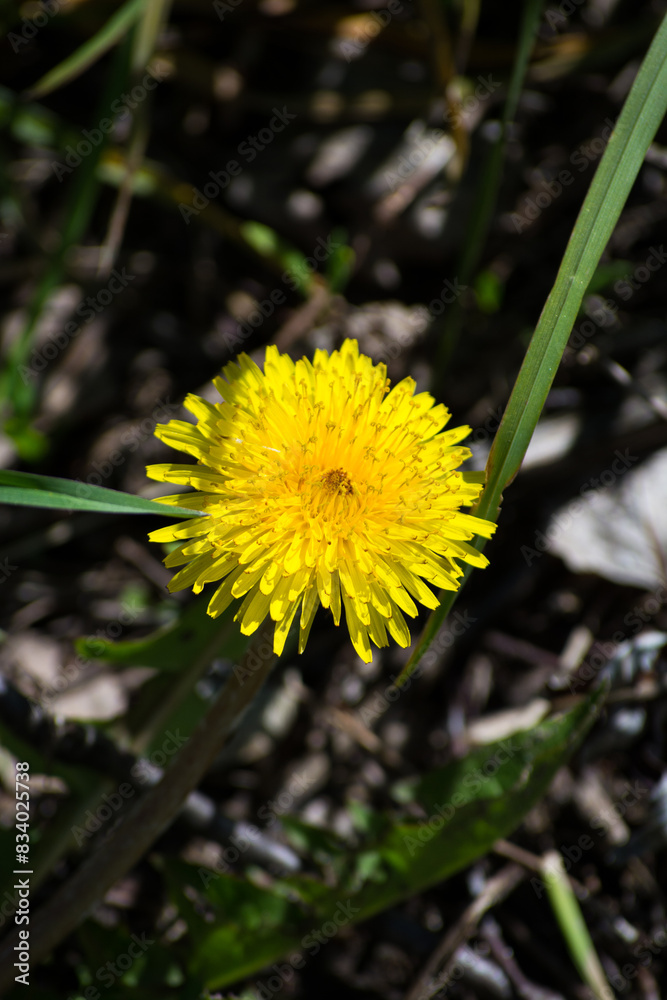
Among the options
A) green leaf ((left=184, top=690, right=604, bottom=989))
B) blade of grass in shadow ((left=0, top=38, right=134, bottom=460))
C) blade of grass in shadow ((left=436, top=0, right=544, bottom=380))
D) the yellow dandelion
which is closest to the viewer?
the yellow dandelion

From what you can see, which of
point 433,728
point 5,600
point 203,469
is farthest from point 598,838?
point 5,600

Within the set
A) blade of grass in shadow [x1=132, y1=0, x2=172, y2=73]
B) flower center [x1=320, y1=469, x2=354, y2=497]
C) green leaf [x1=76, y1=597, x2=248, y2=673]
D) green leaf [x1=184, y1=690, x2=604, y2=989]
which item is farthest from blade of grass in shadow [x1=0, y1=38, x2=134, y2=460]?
green leaf [x1=184, y1=690, x2=604, y2=989]

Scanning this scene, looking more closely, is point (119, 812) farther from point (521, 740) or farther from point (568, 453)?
point (568, 453)

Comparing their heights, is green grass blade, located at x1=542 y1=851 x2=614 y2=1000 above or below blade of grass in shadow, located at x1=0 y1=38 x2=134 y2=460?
below

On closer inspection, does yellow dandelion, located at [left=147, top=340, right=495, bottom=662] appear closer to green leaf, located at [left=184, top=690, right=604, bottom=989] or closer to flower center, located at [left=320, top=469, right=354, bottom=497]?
flower center, located at [left=320, top=469, right=354, bottom=497]

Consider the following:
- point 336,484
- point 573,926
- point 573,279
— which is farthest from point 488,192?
point 573,926

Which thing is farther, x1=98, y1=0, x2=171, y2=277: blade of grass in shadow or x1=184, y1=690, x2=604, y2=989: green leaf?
x1=98, y1=0, x2=171, y2=277: blade of grass in shadow

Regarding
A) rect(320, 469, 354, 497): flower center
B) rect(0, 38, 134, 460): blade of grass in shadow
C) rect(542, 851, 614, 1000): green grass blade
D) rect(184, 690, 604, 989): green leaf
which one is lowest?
rect(542, 851, 614, 1000): green grass blade

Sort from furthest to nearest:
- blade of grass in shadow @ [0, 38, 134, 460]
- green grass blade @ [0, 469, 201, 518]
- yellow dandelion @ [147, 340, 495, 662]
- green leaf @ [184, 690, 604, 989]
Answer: blade of grass in shadow @ [0, 38, 134, 460], green leaf @ [184, 690, 604, 989], yellow dandelion @ [147, 340, 495, 662], green grass blade @ [0, 469, 201, 518]
